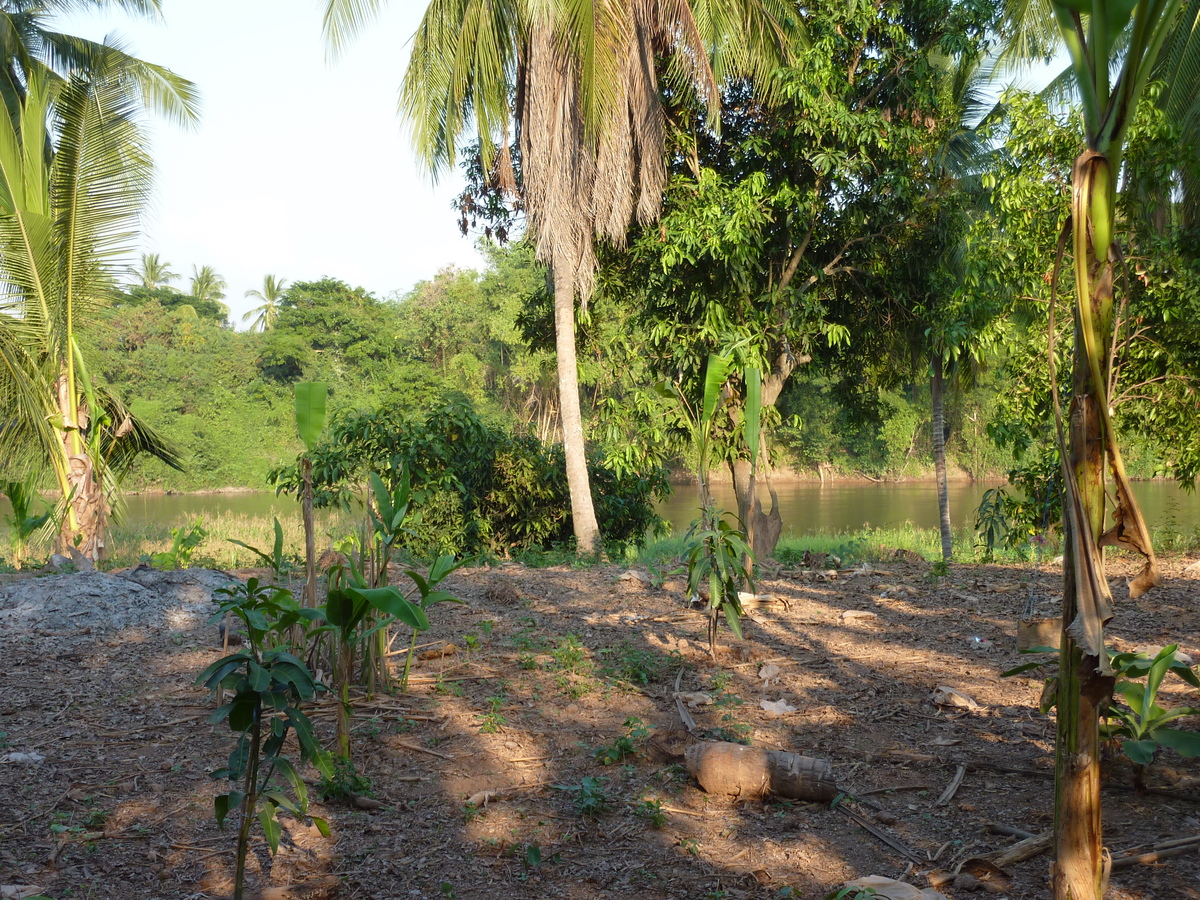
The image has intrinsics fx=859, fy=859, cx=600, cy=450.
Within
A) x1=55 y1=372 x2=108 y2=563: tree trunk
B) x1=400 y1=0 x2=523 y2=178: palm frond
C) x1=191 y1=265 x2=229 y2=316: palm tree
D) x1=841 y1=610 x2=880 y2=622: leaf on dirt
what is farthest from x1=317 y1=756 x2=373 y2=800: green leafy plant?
x1=191 y1=265 x2=229 y2=316: palm tree

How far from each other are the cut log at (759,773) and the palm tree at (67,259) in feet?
23.1

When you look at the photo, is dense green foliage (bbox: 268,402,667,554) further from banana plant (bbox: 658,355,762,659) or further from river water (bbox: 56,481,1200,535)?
river water (bbox: 56,481,1200,535)

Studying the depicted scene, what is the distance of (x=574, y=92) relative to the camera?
8156 millimetres

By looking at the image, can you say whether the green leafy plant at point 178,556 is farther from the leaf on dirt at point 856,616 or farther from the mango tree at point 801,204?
the leaf on dirt at point 856,616

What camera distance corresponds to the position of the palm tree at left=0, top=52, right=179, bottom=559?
24.7 feet

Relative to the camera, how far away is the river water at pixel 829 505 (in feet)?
58.6

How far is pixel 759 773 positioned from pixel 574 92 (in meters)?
7.07

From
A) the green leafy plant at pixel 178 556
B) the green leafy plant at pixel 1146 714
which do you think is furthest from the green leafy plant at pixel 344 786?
the green leafy plant at pixel 178 556

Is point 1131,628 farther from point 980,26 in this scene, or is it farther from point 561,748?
point 980,26

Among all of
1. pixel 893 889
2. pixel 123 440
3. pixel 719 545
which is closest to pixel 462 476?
pixel 123 440

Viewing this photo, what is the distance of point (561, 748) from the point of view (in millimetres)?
3084

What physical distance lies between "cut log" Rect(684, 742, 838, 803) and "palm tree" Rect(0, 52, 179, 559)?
705 centimetres

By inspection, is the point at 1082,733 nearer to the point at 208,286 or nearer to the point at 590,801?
the point at 590,801

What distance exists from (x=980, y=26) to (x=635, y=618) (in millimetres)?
7112
